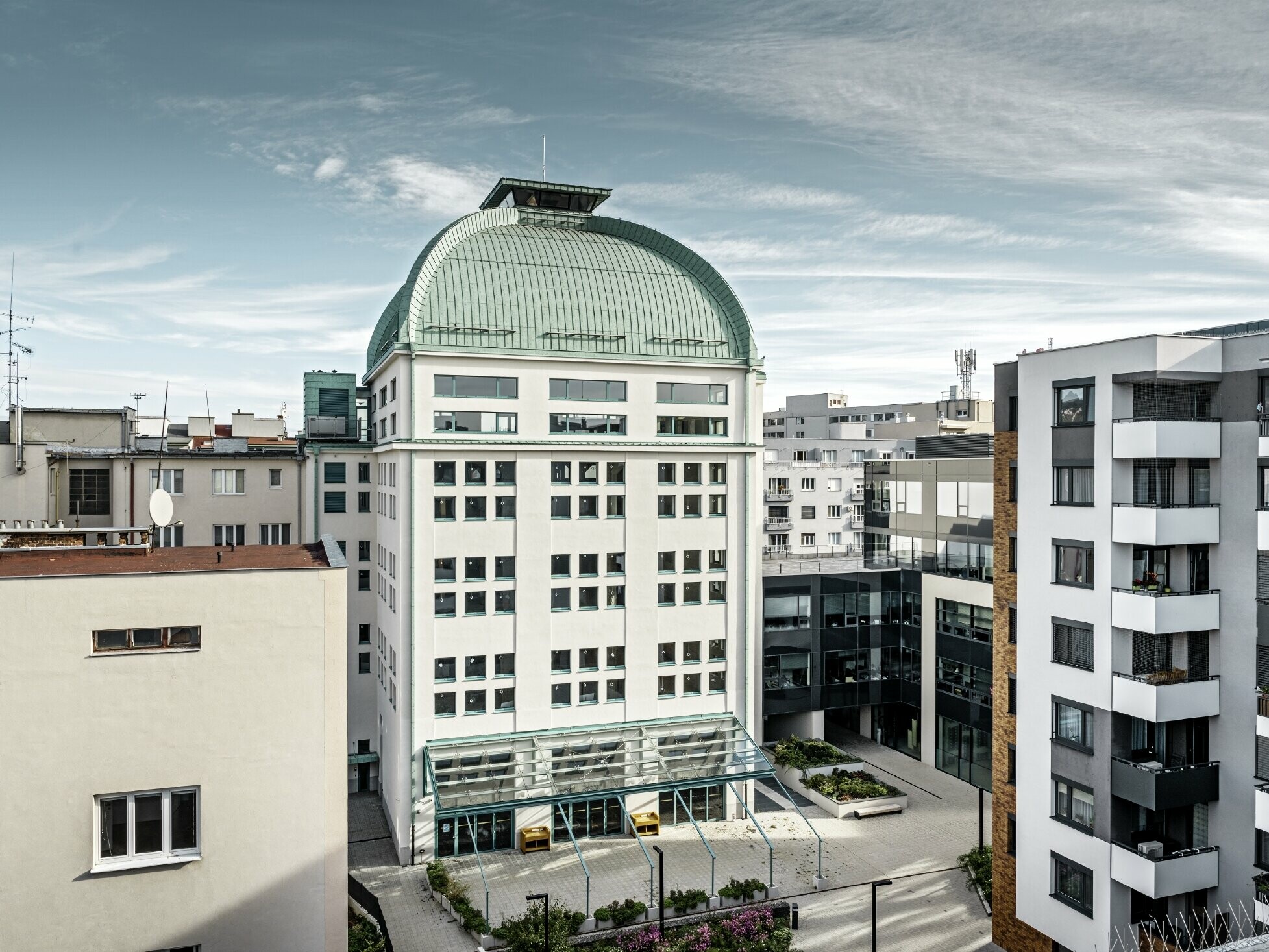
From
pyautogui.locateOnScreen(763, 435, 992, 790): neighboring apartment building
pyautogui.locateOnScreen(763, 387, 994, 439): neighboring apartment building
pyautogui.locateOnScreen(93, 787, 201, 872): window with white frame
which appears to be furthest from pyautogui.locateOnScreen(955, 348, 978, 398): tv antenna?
pyautogui.locateOnScreen(93, 787, 201, 872): window with white frame

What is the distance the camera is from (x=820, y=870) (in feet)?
131

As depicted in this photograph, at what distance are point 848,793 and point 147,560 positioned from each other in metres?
36.6

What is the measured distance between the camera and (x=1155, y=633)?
27344 mm

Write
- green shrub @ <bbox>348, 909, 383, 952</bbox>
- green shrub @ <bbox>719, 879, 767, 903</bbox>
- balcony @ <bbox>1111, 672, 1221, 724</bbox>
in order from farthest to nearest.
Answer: green shrub @ <bbox>719, 879, 767, 903</bbox>
green shrub @ <bbox>348, 909, 383, 952</bbox>
balcony @ <bbox>1111, 672, 1221, 724</bbox>

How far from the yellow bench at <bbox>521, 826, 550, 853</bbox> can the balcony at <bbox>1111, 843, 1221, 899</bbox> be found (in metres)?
23.9

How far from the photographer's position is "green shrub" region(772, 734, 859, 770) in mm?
51656

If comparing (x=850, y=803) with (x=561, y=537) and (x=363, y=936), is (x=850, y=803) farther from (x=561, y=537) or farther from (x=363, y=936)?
(x=363, y=936)

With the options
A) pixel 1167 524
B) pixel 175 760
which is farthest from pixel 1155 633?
pixel 175 760

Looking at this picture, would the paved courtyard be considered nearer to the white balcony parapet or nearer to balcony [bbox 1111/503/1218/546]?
the white balcony parapet

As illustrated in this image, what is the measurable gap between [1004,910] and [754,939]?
887 centimetres

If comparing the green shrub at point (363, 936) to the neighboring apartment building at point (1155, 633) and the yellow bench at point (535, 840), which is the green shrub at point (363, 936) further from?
the neighboring apartment building at point (1155, 633)

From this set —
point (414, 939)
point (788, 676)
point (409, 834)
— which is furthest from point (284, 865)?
point (788, 676)

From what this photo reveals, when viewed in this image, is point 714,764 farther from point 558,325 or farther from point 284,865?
point 284,865

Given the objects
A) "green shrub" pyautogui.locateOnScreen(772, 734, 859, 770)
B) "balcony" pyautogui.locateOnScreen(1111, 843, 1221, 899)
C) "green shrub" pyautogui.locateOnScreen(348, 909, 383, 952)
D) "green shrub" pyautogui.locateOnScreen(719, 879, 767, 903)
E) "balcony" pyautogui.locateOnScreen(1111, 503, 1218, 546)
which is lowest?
"green shrub" pyautogui.locateOnScreen(719, 879, 767, 903)
